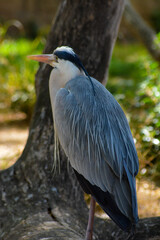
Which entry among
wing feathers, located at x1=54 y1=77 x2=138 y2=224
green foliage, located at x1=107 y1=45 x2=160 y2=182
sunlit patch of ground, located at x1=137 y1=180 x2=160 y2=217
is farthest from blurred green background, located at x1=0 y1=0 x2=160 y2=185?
wing feathers, located at x1=54 y1=77 x2=138 y2=224

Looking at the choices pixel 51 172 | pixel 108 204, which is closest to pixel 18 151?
pixel 51 172

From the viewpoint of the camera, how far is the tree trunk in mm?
2738

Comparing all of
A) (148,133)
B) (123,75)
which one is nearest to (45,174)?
(148,133)

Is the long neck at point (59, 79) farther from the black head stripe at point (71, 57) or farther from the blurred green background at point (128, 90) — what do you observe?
the blurred green background at point (128, 90)

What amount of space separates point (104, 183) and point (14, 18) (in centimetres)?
1316

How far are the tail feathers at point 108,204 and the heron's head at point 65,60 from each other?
0.72m

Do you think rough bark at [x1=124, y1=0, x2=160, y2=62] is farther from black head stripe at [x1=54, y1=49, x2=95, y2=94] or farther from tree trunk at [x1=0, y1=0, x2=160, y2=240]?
black head stripe at [x1=54, y1=49, x2=95, y2=94]

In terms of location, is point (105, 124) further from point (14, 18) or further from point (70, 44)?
point (14, 18)

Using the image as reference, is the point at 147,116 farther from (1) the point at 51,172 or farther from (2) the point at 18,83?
(2) the point at 18,83

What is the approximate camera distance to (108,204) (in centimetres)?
231

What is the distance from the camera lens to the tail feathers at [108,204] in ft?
7.34

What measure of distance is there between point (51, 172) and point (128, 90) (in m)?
3.04

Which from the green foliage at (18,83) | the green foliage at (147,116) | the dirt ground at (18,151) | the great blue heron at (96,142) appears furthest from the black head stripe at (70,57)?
the green foliage at (18,83)

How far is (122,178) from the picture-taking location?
235 cm
